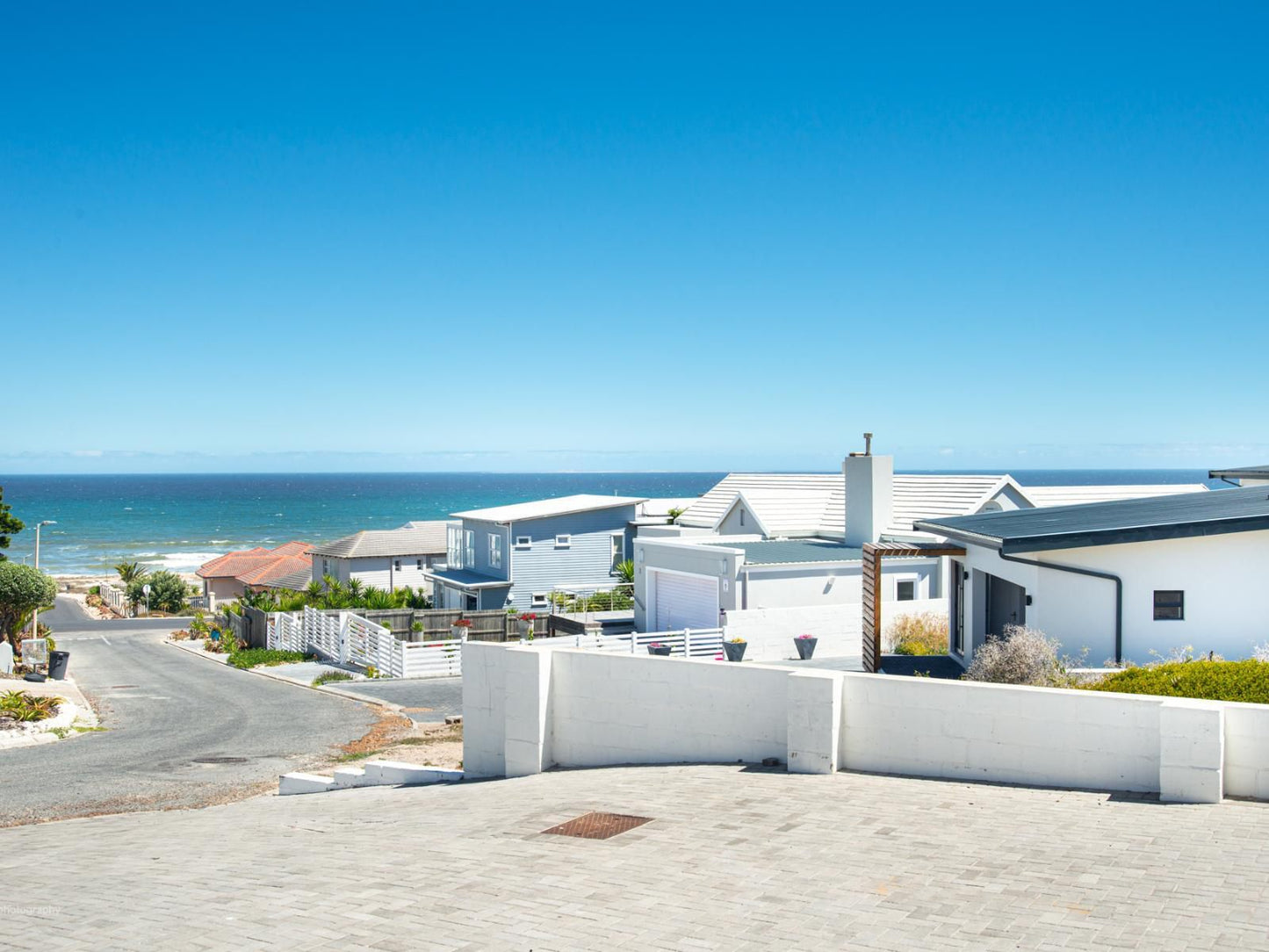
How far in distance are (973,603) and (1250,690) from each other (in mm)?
9259

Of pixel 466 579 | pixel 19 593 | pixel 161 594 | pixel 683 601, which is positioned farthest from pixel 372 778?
pixel 161 594

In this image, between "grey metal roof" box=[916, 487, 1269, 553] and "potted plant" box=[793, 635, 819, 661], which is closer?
"grey metal roof" box=[916, 487, 1269, 553]

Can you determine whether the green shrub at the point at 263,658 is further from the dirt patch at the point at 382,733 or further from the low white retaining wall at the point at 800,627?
the low white retaining wall at the point at 800,627

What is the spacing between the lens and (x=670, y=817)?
412 inches

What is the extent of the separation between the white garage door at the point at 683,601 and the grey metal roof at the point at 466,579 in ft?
38.1

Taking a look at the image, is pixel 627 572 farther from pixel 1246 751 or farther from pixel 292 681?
pixel 1246 751

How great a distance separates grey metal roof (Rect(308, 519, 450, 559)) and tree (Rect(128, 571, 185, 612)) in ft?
51.8

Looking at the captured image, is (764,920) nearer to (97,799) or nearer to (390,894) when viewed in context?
(390,894)

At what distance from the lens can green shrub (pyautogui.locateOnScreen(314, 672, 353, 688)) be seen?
31047 mm

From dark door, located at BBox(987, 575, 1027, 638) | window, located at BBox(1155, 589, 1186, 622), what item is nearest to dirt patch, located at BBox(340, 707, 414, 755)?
dark door, located at BBox(987, 575, 1027, 638)

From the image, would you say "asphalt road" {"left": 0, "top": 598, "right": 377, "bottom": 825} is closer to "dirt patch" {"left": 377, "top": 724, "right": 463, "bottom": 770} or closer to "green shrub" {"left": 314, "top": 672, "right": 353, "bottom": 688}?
"green shrub" {"left": 314, "top": 672, "right": 353, "bottom": 688}

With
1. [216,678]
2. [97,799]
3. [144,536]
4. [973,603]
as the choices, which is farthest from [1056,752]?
[144,536]

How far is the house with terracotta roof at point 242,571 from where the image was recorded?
6428 centimetres

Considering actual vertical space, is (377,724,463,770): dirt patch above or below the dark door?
below
